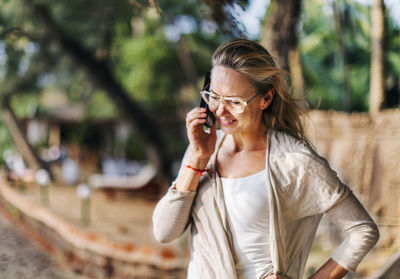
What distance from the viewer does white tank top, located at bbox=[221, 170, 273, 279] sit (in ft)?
4.96

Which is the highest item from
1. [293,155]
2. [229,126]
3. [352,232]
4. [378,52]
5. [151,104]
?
[378,52]

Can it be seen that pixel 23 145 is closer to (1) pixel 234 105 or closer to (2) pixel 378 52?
(2) pixel 378 52

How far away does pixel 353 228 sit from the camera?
1.48 meters

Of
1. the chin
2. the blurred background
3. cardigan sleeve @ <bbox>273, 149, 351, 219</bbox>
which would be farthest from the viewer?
the blurred background

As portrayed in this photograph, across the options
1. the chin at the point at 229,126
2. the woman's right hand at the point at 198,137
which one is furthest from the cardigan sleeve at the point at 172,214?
the chin at the point at 229,126

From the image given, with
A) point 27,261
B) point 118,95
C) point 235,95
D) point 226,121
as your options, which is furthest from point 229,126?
point 118,95

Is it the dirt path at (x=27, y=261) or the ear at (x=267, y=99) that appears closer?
the ear at (x=267, y=99)

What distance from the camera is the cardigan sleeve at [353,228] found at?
1.48 metres

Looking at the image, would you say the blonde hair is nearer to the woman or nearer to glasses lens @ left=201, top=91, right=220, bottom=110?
the woman

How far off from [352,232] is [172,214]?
0.65 meters

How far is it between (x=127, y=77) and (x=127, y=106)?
8.60 metres

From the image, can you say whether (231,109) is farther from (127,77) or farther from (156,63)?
(127,77)

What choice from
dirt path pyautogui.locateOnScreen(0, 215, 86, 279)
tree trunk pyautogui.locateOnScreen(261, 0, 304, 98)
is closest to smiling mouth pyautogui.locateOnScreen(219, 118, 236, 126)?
tree trunk pyautogui.locateOnScreen(261, 0, 304, 98)

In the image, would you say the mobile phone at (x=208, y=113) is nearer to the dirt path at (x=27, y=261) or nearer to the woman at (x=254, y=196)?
the woman at (x=254, y=196)
